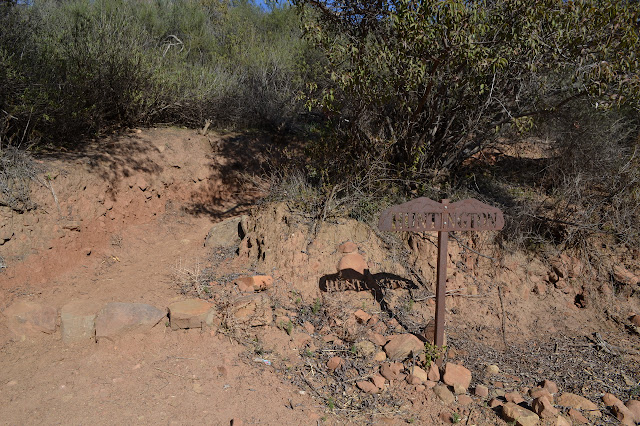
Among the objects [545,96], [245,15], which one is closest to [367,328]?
[545,96]

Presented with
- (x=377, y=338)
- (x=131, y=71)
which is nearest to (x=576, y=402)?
(x=377, y=338)

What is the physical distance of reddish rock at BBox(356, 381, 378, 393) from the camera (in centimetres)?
404

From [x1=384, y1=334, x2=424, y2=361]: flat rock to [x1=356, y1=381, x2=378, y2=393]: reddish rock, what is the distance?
44 cm

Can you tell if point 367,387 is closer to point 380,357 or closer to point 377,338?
point 380,357

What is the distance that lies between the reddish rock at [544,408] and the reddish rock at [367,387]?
1246 millimetres

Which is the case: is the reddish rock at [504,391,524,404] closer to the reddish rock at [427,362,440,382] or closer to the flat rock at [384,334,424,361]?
the reddish rock at [427,362,440,382]

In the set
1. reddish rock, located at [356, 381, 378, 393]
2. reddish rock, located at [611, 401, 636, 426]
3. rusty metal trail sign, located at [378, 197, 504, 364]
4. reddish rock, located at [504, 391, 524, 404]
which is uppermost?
rusty metal trail sign, located at [378, 197, 504, 364]

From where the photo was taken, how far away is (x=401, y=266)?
5695 mm

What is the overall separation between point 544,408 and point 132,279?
4271mm

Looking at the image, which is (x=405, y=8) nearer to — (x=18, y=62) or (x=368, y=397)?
(x=368, y=397)

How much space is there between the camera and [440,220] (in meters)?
4.21

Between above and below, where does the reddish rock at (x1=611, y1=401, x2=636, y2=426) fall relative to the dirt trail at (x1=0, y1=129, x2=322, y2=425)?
above

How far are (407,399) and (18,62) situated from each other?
630cm

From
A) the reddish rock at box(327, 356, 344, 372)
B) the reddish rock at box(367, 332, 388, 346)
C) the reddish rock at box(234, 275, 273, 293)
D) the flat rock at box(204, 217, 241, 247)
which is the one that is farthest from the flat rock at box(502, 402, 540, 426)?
the flat rock at box(204, 217, 241, 247)
